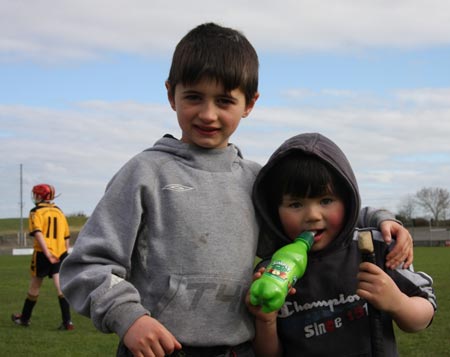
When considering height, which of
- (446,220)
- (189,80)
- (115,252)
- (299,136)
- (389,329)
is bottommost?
(446,220)

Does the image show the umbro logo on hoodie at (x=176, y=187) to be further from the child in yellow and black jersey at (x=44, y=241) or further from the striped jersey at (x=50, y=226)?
the striped jersey at (x=50, y=226)

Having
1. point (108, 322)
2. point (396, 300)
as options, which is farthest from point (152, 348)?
point (396, 300)

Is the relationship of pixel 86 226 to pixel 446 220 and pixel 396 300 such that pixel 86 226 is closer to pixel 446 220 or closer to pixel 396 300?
pixel 396 300

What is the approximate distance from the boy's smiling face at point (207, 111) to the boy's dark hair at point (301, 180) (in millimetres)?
304

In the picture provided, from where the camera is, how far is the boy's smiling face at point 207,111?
2.41 m

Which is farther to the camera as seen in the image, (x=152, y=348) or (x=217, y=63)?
(x=217, y=63)

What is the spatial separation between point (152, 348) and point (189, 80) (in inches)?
37.4

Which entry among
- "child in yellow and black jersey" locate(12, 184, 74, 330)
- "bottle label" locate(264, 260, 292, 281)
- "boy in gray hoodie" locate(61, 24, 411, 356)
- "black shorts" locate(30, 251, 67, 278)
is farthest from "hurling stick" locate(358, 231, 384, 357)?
"black shorts" locate(30, 251, 67, 278)

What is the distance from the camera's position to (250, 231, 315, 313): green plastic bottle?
2.25m

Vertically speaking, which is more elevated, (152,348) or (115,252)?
(115,252)

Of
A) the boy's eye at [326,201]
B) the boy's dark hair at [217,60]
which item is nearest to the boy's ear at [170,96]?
the boy's dark hair at [217,60]

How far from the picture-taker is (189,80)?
7.93 feet

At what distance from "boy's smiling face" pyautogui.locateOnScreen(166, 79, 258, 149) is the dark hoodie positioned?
28cm

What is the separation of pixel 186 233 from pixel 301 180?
558 millimetres
